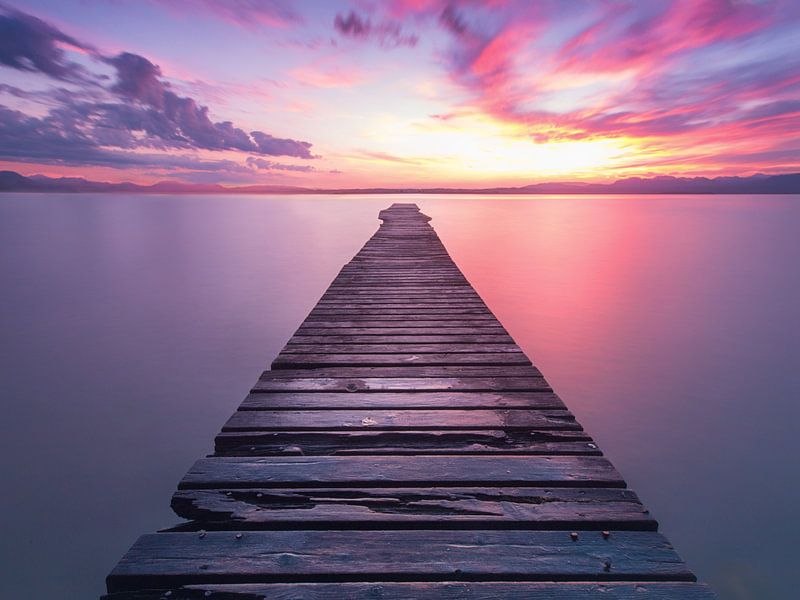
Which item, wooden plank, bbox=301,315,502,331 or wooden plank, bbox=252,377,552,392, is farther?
wooden plank, bbox=301,315,502,331

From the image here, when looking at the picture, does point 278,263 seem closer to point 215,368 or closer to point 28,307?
point 28,307

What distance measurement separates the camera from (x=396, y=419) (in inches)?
112

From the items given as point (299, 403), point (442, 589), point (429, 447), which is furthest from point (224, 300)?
point (442, 589)

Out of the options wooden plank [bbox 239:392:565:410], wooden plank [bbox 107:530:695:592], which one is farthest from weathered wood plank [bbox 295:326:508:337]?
wooden plank [bbox 107:530:695:592]

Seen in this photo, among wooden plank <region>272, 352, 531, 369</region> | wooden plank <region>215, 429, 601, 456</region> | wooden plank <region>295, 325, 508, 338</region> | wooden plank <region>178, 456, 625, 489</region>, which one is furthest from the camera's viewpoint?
wooden plank <region>295, 325, 508, 338</region>

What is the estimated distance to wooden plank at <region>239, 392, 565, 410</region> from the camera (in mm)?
3025

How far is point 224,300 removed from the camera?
12594 millimetres

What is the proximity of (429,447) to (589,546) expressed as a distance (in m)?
0.96

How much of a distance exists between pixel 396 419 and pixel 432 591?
4.08 ft

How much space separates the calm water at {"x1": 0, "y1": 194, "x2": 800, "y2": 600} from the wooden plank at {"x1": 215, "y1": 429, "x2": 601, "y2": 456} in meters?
2.37

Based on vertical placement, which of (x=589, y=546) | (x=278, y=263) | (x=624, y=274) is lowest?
(x=278, y=263)

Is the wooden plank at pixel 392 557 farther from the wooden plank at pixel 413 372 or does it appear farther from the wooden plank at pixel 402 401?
the wooden plank at pixel 413 372

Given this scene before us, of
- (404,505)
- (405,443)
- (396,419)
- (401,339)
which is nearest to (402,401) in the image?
(396,419)

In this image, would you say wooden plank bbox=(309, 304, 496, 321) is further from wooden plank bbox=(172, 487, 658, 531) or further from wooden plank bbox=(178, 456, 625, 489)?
wooden plank bbox=(172, 487, 658, 531)
